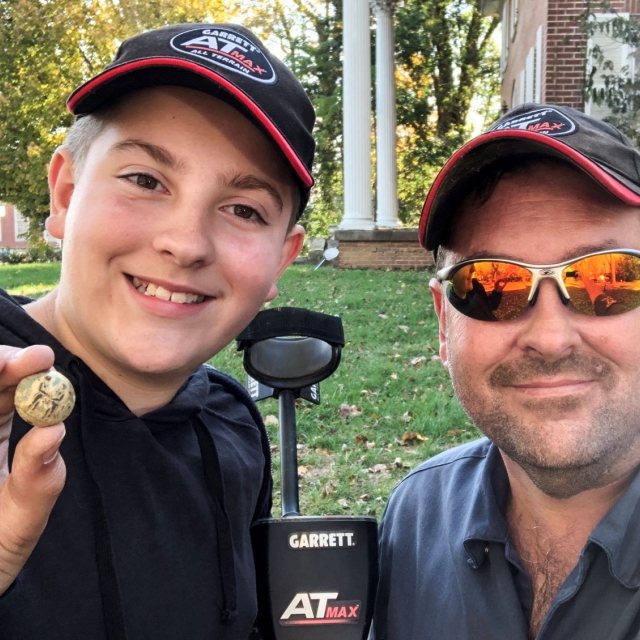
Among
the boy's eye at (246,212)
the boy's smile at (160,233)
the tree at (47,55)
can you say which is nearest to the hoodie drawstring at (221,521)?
the boy's smile at (160,233)

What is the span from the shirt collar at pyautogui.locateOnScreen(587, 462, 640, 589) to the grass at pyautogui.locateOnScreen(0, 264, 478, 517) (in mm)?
2036

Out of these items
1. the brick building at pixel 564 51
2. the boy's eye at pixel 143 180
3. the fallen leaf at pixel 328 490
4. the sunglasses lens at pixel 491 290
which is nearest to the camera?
the boy's eye at pixel 143 180

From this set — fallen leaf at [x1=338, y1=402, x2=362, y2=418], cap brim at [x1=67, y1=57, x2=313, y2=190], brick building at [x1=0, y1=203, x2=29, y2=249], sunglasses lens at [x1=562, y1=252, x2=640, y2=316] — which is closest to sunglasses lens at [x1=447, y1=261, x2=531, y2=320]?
sunglasses lens at [x1=562, y1=252, x2=640, y2=316]

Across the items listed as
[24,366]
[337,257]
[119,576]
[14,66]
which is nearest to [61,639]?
[119,576]

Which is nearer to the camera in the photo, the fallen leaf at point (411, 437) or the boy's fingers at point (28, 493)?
the boy's fingers at point (28, 493)

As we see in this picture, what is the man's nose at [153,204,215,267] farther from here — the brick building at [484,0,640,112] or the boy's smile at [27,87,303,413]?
the brick building at [484,0,640,112]

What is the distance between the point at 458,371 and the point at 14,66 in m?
21.5

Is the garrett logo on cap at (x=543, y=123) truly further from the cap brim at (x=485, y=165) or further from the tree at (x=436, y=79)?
the tree at (x=436, y=79)

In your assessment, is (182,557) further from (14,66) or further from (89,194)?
(14,66)

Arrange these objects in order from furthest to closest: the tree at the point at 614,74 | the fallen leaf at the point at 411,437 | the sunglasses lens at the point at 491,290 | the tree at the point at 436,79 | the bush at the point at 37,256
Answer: the bush at the point at 37,256
the tree at the point at 436,79
the tree at the point at 614,74
the fallen leaf at the point at 411,437
the sunglasses lens at the point at 491,290

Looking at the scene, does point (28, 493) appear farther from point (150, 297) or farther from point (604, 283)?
point (604, 283)

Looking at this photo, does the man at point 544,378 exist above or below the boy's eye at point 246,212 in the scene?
below

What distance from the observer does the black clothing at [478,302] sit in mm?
1713

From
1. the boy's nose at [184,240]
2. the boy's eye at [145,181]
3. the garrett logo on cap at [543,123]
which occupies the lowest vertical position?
the boy's nose at [184,240]
